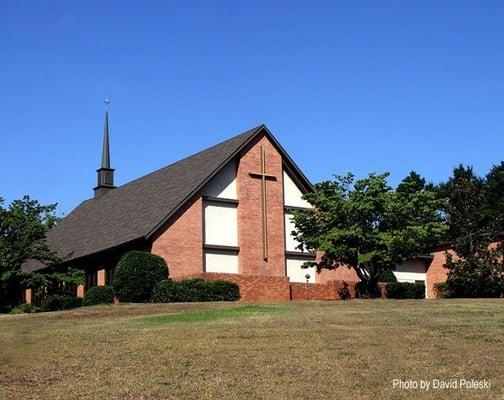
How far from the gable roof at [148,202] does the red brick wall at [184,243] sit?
2.14 feet

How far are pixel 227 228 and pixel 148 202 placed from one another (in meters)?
4.78

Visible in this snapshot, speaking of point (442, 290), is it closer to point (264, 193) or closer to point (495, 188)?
point (264, 193)

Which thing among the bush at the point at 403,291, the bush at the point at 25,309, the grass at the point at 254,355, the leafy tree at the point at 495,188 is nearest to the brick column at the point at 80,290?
the bush at the point at 25,309

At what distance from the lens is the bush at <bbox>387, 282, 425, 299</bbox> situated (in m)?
39.0

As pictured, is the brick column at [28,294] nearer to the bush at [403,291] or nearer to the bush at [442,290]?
the bush at [403,291]

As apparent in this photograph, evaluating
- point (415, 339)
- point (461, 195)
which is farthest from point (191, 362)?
point (461, 195)

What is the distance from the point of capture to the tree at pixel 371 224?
3231 cm

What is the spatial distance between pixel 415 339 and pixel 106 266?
24.3 metres

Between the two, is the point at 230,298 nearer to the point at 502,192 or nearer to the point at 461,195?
the point at 461,195

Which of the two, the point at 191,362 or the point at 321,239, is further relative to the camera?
the point at 321,239

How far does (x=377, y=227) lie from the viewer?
33562 millimetres

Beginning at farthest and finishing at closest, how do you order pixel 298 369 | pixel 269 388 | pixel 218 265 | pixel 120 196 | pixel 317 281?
pixel 120 196 < pixel 317 281 < pixel 218 265 < pixel 298 369 < pixel 269 388

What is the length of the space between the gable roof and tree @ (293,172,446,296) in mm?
5923

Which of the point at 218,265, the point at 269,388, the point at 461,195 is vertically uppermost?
the point at 461,195
